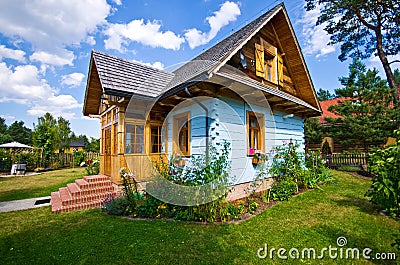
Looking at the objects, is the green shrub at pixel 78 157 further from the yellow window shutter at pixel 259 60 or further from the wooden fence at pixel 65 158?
the yellow window shutter at pixel 259 60

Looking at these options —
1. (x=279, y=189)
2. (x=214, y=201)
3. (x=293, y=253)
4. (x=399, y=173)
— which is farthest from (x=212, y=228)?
(x=399, y=173)

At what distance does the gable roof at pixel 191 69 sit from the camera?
5340 millimetres

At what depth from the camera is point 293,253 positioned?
2.98m

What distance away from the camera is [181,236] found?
3484 mm

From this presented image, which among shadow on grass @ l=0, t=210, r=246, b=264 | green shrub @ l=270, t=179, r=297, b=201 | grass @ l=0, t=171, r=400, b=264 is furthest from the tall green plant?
shadow on grass @ l=0, t=210, r=246, b=264

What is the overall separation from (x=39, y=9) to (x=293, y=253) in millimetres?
9638

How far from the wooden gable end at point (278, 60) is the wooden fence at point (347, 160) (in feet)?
17.8

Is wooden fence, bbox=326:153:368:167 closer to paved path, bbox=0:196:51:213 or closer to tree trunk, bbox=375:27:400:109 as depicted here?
tree trunk, bbox=375:27:400:109

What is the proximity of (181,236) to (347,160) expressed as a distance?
12307 mm

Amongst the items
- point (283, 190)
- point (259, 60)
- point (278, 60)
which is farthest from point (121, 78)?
point (283, 190)

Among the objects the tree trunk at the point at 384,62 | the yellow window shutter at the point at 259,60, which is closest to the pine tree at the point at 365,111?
the tree trunk at the point at 384,62

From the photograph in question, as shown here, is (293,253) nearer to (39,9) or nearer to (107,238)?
(107,238)

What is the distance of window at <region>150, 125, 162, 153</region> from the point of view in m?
7.14

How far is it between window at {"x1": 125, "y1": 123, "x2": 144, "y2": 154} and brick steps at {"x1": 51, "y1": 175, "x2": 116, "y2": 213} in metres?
1.37
